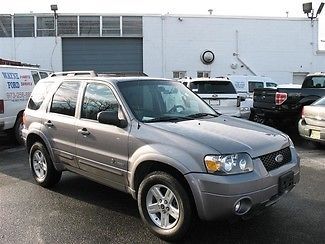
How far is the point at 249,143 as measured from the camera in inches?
174

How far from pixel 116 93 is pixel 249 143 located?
1742 mm

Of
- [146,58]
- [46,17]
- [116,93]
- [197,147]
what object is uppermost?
[46,17]

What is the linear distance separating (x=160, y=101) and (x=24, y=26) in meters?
21.3

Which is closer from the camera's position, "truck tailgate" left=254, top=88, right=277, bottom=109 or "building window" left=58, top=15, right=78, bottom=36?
"truck tailgate" left=254, top=88, right=277, bottom=109

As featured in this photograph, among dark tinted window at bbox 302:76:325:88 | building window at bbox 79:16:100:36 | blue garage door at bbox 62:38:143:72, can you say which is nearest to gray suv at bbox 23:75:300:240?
dark tinted window at bbox 302:76:325:88

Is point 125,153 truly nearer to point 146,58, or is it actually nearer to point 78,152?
point 78,152

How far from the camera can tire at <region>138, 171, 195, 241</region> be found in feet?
14.1

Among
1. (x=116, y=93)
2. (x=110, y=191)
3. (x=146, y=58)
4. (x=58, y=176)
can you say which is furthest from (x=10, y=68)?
(x=146, y=58)

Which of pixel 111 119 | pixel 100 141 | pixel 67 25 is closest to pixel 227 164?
pixel 111 119

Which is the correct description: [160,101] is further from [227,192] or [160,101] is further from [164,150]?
[227,192]

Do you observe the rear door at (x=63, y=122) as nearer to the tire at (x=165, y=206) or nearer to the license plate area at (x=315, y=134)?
the tire at (x=165, y=206)

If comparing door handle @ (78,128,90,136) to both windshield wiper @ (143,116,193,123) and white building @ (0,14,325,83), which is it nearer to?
windshield wiper @ (143,116,193,123)

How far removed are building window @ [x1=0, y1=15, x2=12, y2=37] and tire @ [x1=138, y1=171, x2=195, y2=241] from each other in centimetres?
2225

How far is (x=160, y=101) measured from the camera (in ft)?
17.9
